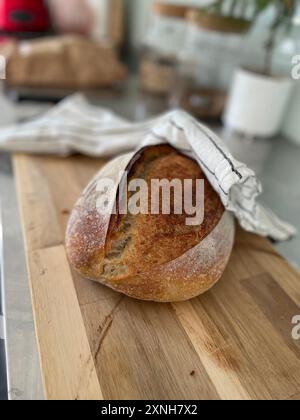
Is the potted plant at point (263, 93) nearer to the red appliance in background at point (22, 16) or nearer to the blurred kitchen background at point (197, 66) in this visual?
the blurred kitchen background at point (197, 66)

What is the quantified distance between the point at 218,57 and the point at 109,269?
3.17 feet

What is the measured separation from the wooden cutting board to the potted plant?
56cm

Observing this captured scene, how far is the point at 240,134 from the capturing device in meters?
1.12

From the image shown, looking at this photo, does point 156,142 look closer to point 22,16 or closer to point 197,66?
point 197,66

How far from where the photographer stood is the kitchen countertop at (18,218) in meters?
0.46

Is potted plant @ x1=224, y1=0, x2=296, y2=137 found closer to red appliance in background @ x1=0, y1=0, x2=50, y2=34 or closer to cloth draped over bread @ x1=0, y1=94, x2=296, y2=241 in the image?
cloth draped over bread @ x1=0, y1=94, x2=296, y2=241

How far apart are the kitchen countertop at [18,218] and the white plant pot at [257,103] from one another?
0.05 meters

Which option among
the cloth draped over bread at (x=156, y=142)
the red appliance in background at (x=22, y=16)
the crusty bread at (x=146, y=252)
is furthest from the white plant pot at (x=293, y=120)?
the red appliance in background at (x=22, y=16)

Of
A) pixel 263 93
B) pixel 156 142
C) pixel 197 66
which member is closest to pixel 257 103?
pixel 263 93

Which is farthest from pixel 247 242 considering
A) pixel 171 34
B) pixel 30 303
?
pixel 171 34

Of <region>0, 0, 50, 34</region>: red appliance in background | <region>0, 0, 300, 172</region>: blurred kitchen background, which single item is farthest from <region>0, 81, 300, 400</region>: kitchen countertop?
<region>0, 0, 50, 34</region>: red appliance in background

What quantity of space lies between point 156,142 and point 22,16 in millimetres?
1221

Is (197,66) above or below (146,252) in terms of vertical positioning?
above

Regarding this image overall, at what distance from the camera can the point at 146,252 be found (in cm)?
49
